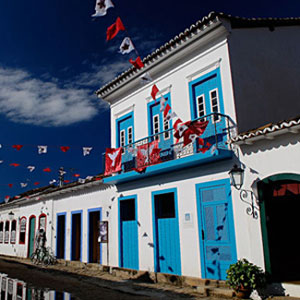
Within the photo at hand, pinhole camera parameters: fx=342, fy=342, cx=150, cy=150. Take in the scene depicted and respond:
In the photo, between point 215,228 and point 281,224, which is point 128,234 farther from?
point 281,224

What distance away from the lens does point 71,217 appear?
15.8 meters

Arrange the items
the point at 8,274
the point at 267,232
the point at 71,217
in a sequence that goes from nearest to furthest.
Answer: the point at 267,232 < the point at 8,274 < the point at 71,217

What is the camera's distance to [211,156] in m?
8.55

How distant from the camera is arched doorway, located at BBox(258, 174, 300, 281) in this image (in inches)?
298

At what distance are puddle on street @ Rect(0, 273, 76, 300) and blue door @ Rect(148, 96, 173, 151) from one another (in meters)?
5.09

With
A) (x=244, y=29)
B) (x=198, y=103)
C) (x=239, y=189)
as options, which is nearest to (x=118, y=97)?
(x=198, y=103)

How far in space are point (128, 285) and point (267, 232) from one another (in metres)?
4.58

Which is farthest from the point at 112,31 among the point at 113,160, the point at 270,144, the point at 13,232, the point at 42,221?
the point at 13,232

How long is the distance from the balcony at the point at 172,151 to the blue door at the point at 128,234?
983 mm

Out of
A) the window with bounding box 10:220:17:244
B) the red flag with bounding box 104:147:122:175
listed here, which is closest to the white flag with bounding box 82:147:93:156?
the red flag with bounding box 104:147:122:175

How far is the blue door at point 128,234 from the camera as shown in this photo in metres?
11.6

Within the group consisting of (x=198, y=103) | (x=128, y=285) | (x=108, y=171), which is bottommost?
(x=128, y=285)

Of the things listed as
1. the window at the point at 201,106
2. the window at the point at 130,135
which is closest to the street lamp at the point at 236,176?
the window at the point at 201,106

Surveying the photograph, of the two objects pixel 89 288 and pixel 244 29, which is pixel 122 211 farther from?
pixel 244 29
